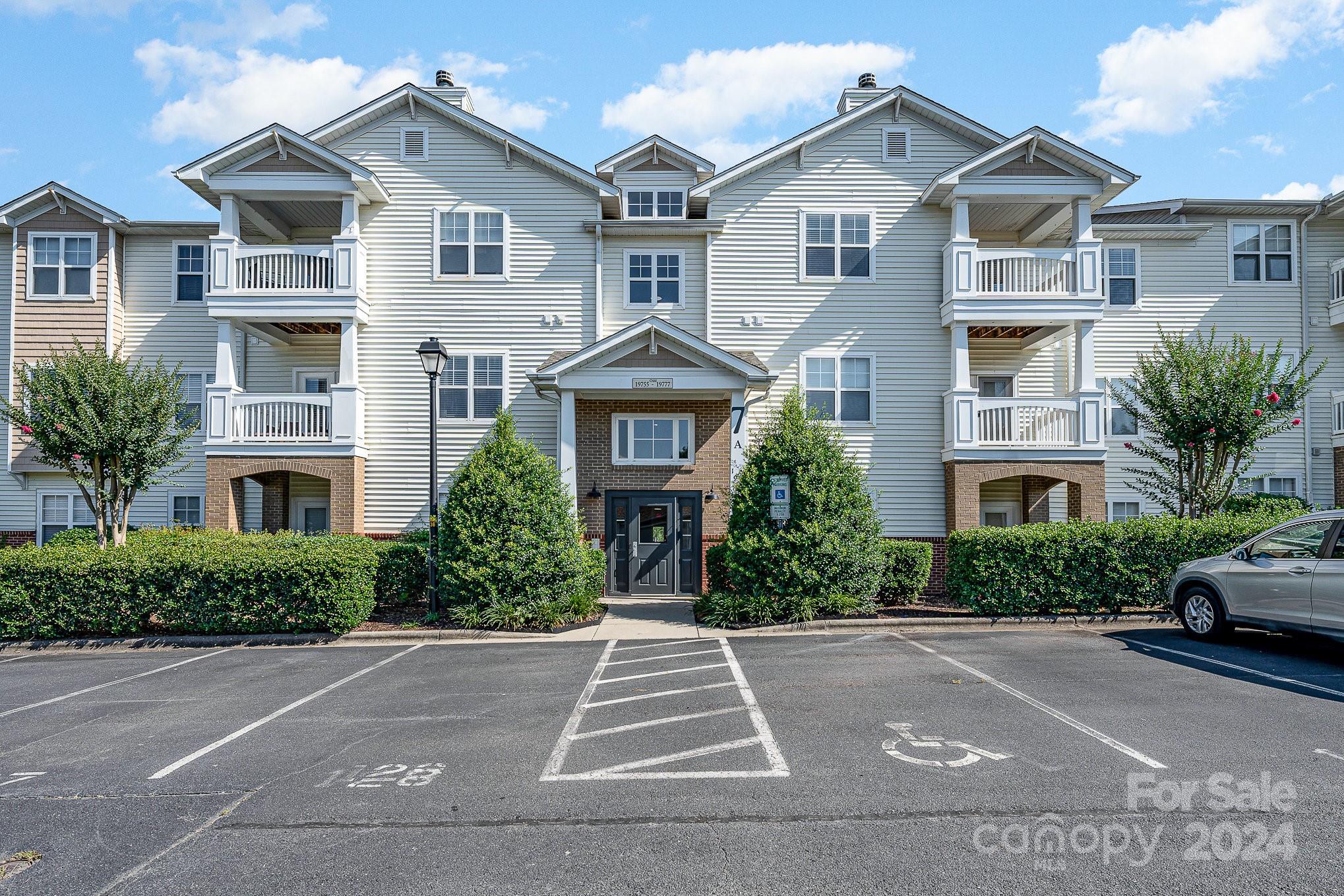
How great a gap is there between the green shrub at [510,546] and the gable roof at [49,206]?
11.6 metres

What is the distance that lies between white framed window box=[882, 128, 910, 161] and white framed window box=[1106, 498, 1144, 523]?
897 centimetres

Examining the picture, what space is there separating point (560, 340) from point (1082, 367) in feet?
35.4

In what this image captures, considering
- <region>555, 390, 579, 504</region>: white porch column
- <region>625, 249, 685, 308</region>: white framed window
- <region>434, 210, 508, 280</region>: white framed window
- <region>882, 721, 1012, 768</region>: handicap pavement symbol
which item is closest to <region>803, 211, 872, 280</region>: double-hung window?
<region>625, 249, 685, 308</region>: white framed window

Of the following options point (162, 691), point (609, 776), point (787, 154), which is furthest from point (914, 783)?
point (787, 154)

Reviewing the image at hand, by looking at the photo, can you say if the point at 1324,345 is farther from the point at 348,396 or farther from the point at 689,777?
the point at 348,396

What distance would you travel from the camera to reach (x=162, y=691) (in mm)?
8945

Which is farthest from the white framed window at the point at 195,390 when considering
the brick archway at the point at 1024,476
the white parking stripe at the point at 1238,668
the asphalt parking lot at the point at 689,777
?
the white parking stripe at the point at 1238,668

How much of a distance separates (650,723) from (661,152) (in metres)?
14.6

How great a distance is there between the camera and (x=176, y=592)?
12227 mm

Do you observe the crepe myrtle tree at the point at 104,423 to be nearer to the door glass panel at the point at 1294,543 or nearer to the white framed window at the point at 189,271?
the white framed window at the point at 189,271

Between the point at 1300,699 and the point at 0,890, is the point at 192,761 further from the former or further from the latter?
the point at 1300,699

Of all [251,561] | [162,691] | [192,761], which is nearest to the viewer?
[192,761]

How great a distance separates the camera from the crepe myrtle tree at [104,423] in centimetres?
1395

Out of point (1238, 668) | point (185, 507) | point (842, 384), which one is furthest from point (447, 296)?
point (1238, 668)
